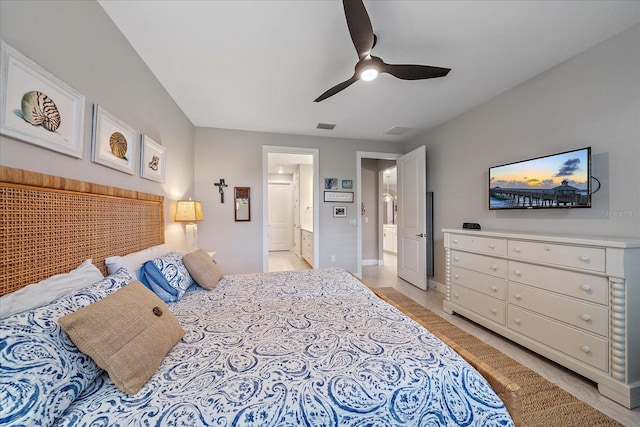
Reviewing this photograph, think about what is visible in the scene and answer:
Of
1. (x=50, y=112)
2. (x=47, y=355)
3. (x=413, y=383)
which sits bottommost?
(x=413, y=383)

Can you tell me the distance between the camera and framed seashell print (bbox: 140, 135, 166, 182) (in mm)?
2074

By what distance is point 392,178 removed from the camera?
856cm

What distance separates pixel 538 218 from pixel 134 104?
12.7 feet

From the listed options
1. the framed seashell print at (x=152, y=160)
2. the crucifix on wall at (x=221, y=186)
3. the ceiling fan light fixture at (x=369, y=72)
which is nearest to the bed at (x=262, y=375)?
the framed seashell print at (x=152, y=160)

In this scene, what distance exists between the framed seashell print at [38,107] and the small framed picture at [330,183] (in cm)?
316

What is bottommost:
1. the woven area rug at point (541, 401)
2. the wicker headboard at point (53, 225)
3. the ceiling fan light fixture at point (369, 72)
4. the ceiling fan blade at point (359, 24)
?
the woven area rug at point (541, 401)

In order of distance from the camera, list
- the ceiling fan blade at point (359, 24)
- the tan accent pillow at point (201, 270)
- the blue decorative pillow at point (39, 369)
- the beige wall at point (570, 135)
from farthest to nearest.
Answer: the tan accent pillow at point (201, 270) < the beige wall at point (570, 135) < the ceiling fan blade at point (359, 24) < the blue decorative pillow at point (39, 369)

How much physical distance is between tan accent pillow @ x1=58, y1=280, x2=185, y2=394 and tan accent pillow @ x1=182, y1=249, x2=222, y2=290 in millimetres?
826

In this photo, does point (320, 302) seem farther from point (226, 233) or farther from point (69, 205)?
point (226, 233)

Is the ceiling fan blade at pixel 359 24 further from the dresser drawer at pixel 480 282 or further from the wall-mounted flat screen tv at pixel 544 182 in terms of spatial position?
the dresser drawer at pixel 480 282

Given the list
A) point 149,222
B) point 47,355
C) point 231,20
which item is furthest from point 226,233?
point 47,355

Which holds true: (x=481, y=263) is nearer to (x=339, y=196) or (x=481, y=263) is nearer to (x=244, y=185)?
(x=339, y=196)

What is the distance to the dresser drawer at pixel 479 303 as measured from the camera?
2312 millimetres

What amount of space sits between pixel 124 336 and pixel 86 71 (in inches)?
63.2
